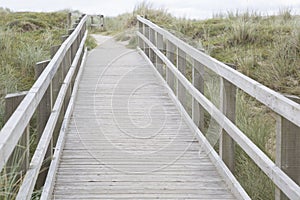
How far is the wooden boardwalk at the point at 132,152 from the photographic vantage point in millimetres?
4812

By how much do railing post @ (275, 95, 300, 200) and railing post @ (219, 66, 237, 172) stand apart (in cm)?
127

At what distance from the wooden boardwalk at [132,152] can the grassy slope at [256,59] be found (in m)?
0.36

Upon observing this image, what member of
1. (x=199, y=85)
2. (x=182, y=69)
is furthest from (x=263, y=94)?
(x=182, y=69)

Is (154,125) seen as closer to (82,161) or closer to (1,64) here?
(82,161)

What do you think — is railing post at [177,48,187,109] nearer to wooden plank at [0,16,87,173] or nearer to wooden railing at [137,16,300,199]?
wooden railing at [137,16,300,199]

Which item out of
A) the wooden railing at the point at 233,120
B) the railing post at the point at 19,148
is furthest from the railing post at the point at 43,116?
the wooden railing at the point at 233,120

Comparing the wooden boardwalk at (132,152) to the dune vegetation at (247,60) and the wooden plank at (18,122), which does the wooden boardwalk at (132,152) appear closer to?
the dune vegetation at (247,60)

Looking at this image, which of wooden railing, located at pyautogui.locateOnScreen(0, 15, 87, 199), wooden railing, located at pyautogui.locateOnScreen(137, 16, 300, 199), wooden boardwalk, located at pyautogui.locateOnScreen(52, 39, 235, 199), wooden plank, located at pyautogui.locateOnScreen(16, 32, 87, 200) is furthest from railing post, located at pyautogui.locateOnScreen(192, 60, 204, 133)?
wooden plank, located at pyautogui.locateOnScreen(16, 32, 87, 200)

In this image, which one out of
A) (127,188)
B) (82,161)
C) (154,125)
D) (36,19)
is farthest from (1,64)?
(36,19)

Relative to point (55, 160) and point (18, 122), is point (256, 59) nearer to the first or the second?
point (55, 160)

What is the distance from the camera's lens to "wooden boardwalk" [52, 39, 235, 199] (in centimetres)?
481

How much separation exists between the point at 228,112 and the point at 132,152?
51.6 inches

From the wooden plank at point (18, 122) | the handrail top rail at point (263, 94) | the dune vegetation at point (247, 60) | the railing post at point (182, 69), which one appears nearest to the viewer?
the wooden plank at point (18, 122)

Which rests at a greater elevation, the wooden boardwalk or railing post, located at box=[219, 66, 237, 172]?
railing post, located at box=[219, 66, 237, 172]
